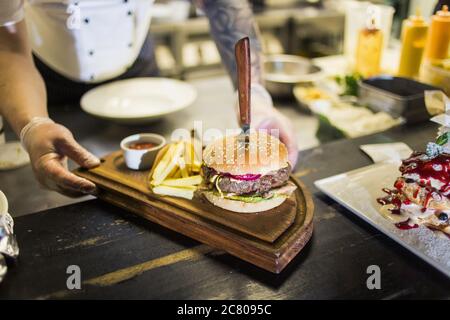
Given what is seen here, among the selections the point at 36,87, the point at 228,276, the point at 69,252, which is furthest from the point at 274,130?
the point at 36,87

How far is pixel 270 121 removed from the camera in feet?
5.36

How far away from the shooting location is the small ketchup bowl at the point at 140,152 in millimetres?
1478

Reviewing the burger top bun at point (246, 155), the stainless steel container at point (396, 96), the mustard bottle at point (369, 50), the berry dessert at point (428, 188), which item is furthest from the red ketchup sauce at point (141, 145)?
the mustard bottle at point (369, 50)

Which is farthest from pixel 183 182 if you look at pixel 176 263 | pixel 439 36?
pixel 439 36

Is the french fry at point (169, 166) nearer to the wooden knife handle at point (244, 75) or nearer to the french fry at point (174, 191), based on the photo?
the french fry at point (174, 191)

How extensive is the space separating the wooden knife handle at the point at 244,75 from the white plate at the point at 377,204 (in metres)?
0.36

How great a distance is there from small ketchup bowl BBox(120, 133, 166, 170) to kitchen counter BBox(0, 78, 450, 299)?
0.18m

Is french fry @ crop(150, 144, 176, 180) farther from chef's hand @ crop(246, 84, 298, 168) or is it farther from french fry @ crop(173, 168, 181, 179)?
chef's hand @ crop(246, 84, 298, 168)

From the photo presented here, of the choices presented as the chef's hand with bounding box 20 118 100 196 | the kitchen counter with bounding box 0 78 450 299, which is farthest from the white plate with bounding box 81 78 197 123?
the kitchen counter with bounding box 0 78 450 299

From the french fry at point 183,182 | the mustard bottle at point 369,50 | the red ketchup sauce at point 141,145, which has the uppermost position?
the mustard bottle at point 369,50

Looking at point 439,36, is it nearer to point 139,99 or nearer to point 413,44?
point 413,44

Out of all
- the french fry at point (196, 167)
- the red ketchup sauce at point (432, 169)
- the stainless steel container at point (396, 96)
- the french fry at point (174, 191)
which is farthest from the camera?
the stainless steel container at point (396, 96)

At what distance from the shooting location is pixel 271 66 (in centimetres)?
241
